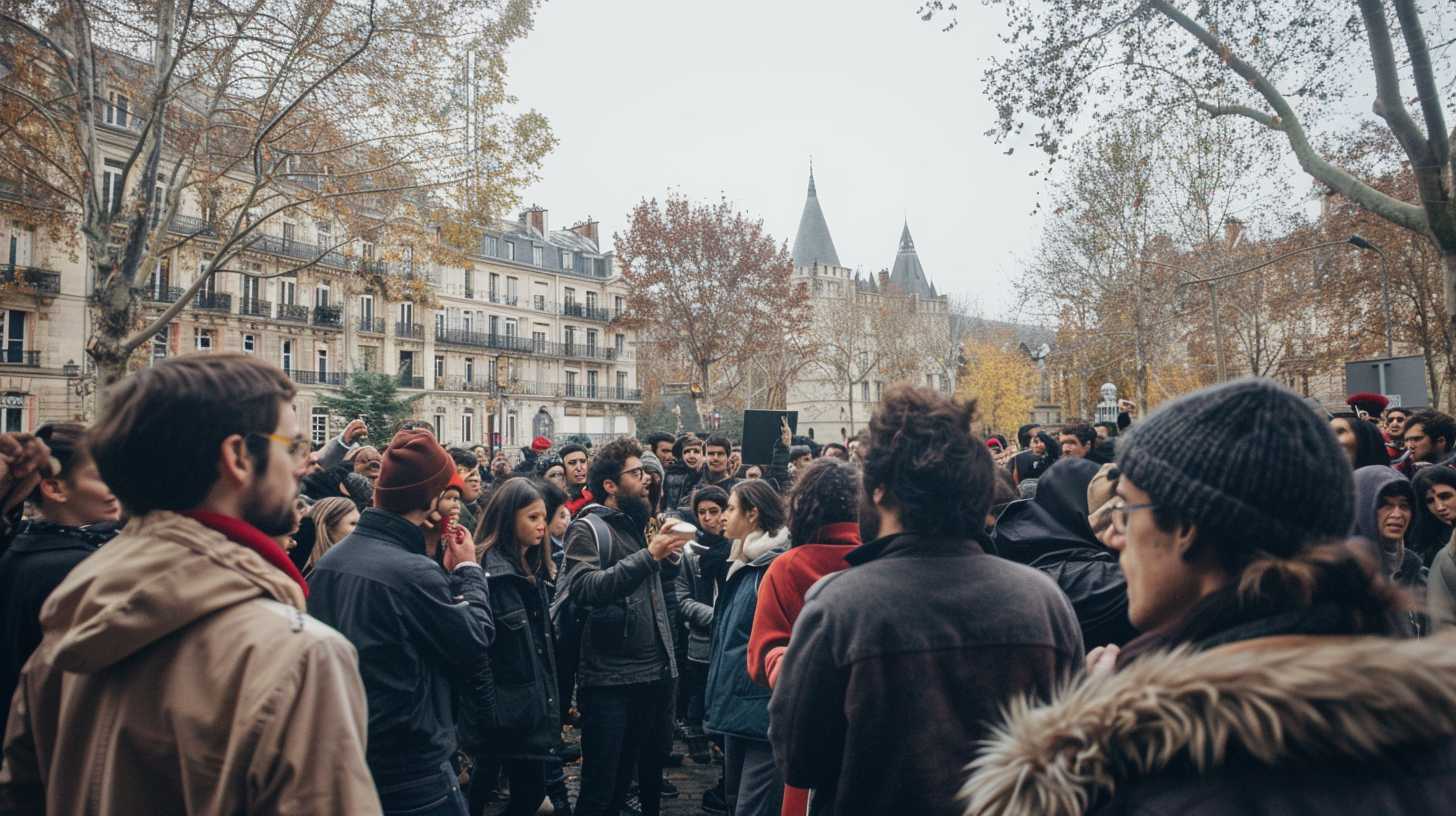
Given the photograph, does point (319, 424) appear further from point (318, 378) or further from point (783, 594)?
point (783, 594)

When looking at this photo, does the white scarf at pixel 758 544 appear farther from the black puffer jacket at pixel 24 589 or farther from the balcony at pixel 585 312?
the balcony at pixel 585 312

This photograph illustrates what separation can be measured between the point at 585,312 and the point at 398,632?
187 feet

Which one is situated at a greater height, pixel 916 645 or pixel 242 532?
pixel 242 532

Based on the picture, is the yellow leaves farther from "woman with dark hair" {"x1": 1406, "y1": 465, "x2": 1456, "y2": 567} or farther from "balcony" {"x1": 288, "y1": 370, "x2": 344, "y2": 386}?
"woman with dark hair" {"x1": 1406, "y1": 465, "x2": 1456, "y2": 567}

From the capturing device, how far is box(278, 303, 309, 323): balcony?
41.3 meters

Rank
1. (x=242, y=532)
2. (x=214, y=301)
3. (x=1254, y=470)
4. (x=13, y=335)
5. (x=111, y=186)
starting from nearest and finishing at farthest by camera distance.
Answer: 1. (x=1254, y=470)
2. (x=242, y=532)
3. (x=111, y=186)
4. (x=13, y=335)
5. (x=214, y=301)

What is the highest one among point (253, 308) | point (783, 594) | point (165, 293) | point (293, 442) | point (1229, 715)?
point (165, 293)

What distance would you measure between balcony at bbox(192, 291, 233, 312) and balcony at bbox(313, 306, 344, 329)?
475 centimetres

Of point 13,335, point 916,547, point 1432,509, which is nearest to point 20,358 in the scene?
point 13,335

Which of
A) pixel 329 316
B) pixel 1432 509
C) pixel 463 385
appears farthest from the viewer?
pixel 463 385

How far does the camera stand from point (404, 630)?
3084mm

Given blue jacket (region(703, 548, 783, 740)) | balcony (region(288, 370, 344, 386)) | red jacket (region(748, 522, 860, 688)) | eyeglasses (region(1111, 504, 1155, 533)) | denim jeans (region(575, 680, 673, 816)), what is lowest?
denim jeans (region(575, 680, 673, 816))

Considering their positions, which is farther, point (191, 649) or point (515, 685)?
point (515, 685)

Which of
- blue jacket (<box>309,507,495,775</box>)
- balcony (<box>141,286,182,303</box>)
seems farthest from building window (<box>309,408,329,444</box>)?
blue jacket (<box>309,507,495,775</box>)
